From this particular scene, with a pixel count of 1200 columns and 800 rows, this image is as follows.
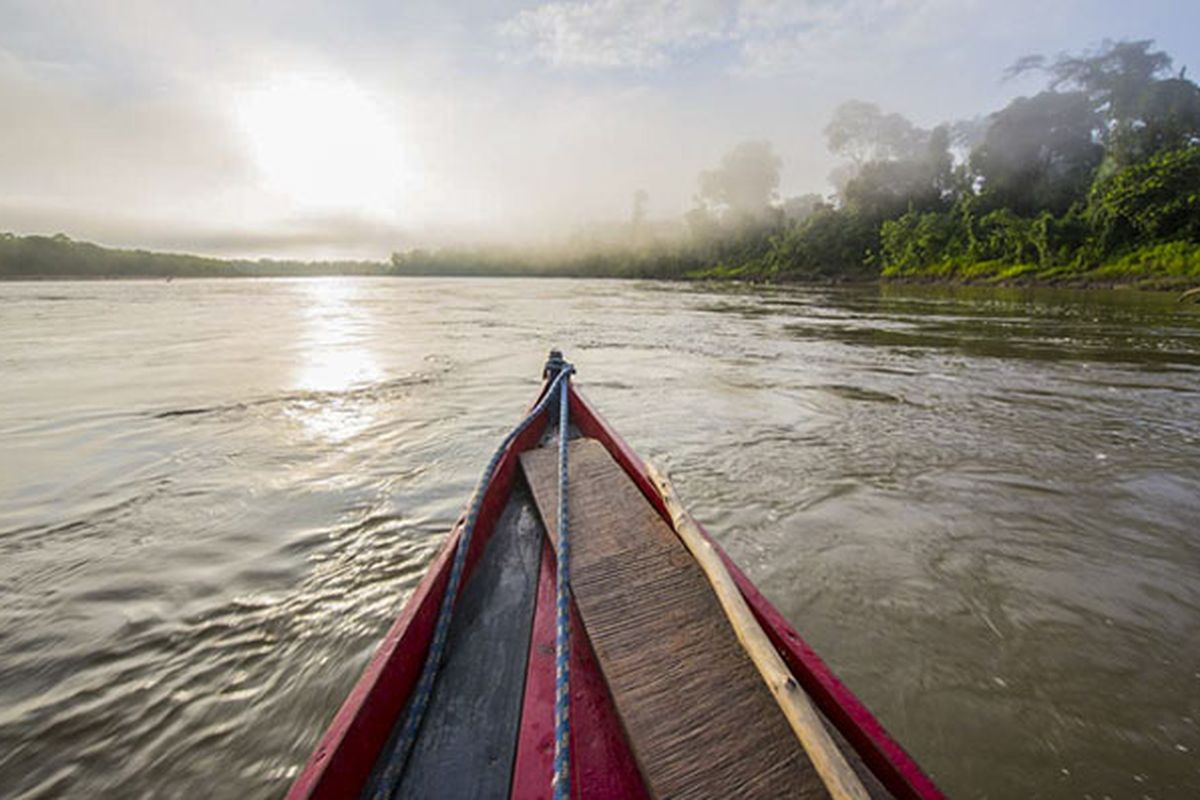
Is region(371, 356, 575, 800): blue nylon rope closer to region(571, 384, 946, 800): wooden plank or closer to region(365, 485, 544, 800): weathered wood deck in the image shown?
region(365, 485, 544, 800): weathered wood deck

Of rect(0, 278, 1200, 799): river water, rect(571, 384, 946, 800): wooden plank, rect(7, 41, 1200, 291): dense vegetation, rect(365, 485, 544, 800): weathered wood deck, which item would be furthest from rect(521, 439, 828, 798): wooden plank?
rect(7, 41, 1200, 291): dense vegetation

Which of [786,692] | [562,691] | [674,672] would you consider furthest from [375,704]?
[786,692]

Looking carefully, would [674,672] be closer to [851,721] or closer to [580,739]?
[580,739]

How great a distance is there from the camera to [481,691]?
1671 millimetres

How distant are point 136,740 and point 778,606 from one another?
2.93 meters

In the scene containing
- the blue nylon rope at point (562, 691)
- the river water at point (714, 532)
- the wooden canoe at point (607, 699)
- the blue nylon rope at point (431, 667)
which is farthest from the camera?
the river water at point (714, 532)

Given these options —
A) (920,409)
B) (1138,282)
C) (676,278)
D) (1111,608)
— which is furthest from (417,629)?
(676,278)

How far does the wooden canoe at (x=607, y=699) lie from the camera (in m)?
1.19

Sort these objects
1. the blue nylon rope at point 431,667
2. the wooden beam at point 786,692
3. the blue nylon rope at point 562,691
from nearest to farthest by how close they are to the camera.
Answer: the wooden beam at point 786,692 → the blue nylon rope at point 562,691 → the blue nylon rope at point 431,667

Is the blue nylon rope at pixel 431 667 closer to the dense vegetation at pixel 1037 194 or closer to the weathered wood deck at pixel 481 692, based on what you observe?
the weathered wood deck at pixel 481 692

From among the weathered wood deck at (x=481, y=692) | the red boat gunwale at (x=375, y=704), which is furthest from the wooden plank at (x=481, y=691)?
the red boat gunwale at (x=375, y=704)

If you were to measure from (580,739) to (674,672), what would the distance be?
1.05 ft

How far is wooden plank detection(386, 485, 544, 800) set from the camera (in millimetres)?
1368

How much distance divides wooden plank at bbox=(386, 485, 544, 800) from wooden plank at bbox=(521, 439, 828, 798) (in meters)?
0.30
